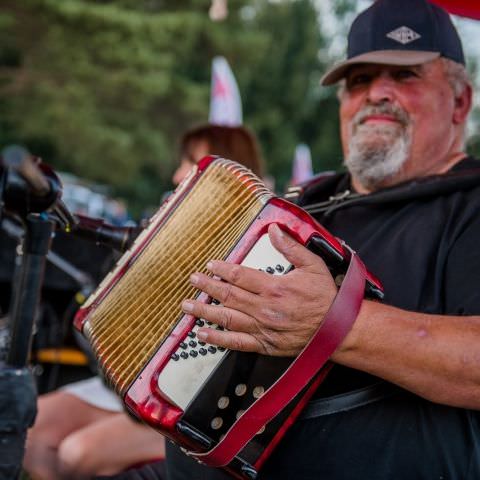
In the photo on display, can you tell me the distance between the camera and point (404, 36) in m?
2.37

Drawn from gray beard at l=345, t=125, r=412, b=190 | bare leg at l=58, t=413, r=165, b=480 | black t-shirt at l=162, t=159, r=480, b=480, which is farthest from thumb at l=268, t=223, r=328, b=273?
bare leg at l=58, t=413, r=165, b=480

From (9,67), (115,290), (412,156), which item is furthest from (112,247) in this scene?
(9,67)

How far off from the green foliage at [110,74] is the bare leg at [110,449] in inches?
547

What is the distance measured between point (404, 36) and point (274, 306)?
3.79 ft

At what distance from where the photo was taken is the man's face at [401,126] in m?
2.35

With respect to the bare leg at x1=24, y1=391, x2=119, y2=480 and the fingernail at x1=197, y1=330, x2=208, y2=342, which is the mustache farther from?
the bare leg at x1=24, y1=391, x2=119, y2=480

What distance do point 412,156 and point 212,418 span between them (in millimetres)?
1108

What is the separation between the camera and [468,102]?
99.3 inches

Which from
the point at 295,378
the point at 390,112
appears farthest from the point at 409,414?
the point at 390,112

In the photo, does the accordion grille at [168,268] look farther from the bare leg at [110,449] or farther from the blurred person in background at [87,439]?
the bare leg at [110,449]

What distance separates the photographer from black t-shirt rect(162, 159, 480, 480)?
1.82 m

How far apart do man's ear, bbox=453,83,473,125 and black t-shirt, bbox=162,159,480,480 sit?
19.6 inches

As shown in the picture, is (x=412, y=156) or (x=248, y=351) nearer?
(x=248, y=351)

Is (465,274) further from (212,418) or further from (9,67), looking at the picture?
(9,67)
